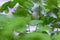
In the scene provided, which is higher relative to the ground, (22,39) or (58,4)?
(58,4)

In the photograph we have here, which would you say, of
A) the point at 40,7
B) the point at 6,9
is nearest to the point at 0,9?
the point at 6,9

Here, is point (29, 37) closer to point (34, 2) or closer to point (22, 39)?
point (22, 39)

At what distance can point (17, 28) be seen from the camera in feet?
1.00

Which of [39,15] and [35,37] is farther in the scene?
[39,15]

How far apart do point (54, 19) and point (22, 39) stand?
0.20 metres

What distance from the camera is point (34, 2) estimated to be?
53 centimetres

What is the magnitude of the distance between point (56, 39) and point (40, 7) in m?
0.17

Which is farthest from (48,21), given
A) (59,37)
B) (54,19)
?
(59,37)

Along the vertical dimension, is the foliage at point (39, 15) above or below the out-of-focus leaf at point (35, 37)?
above

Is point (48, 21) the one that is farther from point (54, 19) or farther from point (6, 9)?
point (6, 9)

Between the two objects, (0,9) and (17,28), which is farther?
(0,9)

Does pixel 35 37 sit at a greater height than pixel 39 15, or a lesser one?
lesser

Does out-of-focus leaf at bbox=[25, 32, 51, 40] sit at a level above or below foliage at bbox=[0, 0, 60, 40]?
below

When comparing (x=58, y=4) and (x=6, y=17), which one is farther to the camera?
(x=58, y=4)
